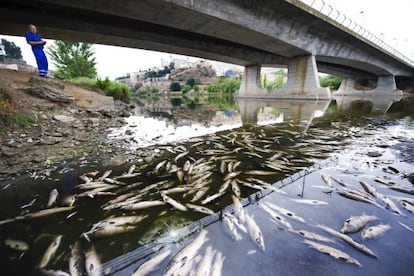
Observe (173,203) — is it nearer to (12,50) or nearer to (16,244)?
(16,244)

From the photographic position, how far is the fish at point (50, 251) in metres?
1.62

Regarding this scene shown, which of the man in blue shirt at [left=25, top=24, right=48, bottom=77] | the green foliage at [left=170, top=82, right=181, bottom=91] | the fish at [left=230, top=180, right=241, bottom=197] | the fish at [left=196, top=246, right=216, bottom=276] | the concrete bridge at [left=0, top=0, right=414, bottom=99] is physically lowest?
the fish at [left=196, top=246, right=216, bottom=276]

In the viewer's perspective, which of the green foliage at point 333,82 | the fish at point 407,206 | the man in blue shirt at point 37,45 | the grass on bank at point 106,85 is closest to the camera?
the fish at point 407,206

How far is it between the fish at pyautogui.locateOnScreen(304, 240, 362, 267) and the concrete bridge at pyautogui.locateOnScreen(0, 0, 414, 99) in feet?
41.1

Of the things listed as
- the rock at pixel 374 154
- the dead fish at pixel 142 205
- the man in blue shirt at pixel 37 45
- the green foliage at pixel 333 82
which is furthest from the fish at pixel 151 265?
the green foliage at pixel 333 82

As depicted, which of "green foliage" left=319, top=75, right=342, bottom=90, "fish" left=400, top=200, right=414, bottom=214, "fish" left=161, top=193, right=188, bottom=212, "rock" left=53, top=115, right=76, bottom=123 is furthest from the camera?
"green foliage" left=319, top=75, right=342, bottom=90

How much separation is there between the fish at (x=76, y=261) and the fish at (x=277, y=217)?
6.17 ft

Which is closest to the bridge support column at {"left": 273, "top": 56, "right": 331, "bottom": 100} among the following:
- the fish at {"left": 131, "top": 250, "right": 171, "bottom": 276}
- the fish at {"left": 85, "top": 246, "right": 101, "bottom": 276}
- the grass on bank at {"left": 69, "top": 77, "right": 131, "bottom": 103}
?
the grass on bank at {"left": 69, "top": 77, "right": 131, "bottom": 103}

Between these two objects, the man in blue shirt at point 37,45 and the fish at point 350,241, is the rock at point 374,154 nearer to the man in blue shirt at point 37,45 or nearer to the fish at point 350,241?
the fish at point 350,241

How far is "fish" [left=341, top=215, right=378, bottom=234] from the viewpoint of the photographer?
1923mm

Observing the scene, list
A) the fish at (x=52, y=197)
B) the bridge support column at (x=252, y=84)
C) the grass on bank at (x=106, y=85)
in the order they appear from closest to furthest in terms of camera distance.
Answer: the fish at (x=52, y=197) < the grass on bank at (x=106, y=85) < the bridge support column at (x=252, y=84)

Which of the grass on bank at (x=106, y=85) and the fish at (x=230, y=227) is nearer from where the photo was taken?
the fish at (x=230, y=227)

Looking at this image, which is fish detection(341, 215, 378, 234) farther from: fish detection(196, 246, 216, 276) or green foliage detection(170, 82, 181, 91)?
green foliage detection(170, 82, 181, 91)

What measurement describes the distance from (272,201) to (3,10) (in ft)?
59.7
